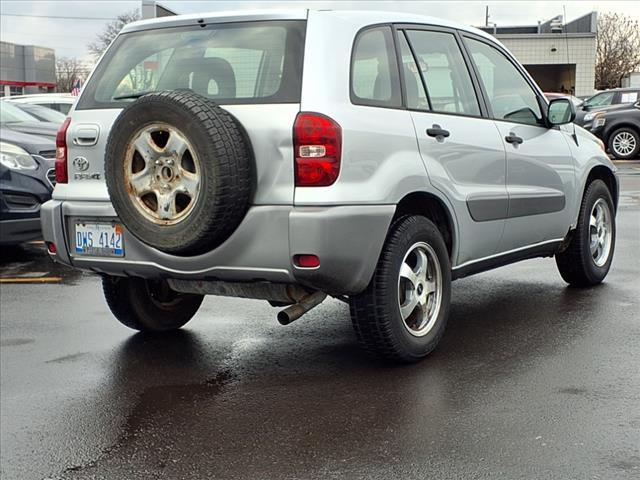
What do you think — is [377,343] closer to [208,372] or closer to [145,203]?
[208,372]

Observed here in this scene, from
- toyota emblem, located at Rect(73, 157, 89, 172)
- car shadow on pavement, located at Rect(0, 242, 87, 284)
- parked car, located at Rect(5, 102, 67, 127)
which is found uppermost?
parked car, located at Rect(5, 102, 67, 127)

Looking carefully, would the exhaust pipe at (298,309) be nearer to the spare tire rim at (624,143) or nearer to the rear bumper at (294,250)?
the rear bumper at (294,250)

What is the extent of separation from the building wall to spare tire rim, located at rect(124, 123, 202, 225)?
4791 cm

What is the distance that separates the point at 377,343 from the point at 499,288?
2565 mm

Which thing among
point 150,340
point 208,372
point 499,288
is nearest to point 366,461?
point 208,372

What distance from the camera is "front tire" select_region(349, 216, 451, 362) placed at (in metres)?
4.45

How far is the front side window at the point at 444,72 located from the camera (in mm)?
5016

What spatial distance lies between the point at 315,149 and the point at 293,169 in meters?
0.14

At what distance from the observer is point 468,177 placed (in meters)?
5.07

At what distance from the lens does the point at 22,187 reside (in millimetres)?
8367

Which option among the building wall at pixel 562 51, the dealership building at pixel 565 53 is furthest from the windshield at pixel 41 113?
the building wall at pixel 562 51

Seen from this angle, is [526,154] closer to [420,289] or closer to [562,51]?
[420,289]

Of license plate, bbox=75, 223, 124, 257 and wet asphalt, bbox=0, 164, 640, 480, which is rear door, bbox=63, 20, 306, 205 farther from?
wet asphalt, bbox=0, 164, 640, 480

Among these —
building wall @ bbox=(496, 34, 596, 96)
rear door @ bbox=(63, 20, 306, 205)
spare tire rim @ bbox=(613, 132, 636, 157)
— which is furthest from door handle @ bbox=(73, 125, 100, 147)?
building wall @ bbox=(496, 34, 596, 96)
